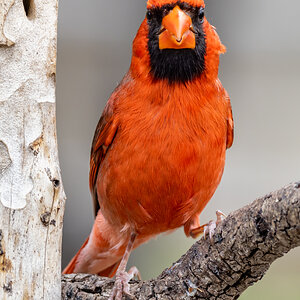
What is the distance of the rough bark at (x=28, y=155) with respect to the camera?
2.48m

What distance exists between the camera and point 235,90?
602cm

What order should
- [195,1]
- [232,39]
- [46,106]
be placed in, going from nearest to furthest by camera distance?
[46,106] → [195,1] → [232,39]

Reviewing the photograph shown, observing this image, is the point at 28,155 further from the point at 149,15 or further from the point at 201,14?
the point at 201,14

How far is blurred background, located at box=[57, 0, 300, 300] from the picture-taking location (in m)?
5.49

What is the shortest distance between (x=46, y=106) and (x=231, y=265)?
3.38 feet

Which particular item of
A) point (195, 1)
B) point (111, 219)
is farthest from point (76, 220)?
point (195, 1)

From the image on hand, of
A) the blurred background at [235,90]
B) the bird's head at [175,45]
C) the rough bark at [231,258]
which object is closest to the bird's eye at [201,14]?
the bird's head at [175,45]

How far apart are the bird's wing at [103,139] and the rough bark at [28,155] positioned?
506 millimetres

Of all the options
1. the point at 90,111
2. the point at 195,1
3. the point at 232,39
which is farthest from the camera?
the point at 232,39

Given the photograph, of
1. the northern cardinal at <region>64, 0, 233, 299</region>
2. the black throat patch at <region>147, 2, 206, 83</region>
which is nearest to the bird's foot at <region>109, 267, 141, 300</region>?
the northern cardinal at <region>64, 0, 233, 299</region>

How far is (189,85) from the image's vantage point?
2.93 metres

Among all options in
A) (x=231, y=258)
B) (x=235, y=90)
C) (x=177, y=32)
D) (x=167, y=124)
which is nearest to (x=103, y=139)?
(x=167, y=124)

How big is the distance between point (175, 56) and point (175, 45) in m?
0.09

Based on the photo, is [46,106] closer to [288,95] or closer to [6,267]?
[6,267]
